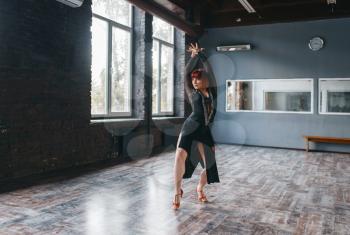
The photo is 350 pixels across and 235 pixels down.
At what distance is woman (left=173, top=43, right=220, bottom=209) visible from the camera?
3.68 meters

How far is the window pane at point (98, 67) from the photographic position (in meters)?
6.67

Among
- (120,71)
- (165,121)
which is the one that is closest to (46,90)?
(120,71)

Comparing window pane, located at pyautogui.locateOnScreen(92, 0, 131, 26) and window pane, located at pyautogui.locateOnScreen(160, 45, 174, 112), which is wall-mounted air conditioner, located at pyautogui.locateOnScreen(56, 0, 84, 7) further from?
window pane, located at pyautogui.locateOnScreen(160, 45, 174, 112)

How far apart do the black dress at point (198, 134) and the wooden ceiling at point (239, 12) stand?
4691mm

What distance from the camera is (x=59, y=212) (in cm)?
352

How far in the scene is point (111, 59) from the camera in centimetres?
716

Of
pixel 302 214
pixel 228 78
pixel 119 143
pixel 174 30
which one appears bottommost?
pixel 302 214

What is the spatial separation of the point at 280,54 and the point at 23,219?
26.4 feet

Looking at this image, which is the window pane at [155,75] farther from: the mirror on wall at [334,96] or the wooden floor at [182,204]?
the mirror on wall at [334,96]

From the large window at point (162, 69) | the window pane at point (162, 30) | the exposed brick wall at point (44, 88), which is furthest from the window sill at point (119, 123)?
the window pane at point (162, 30)

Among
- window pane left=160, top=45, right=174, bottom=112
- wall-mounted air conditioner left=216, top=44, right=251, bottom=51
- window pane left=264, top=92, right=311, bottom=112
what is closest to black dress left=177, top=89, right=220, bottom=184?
window pane left=160, top=45, right=174, bottom=112

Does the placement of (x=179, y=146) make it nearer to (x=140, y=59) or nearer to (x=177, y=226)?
(x=177, y=226)

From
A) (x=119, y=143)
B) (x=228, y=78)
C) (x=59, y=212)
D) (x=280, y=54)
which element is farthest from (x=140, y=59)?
(x=59, y=212)

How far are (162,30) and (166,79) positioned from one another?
4.47ft
